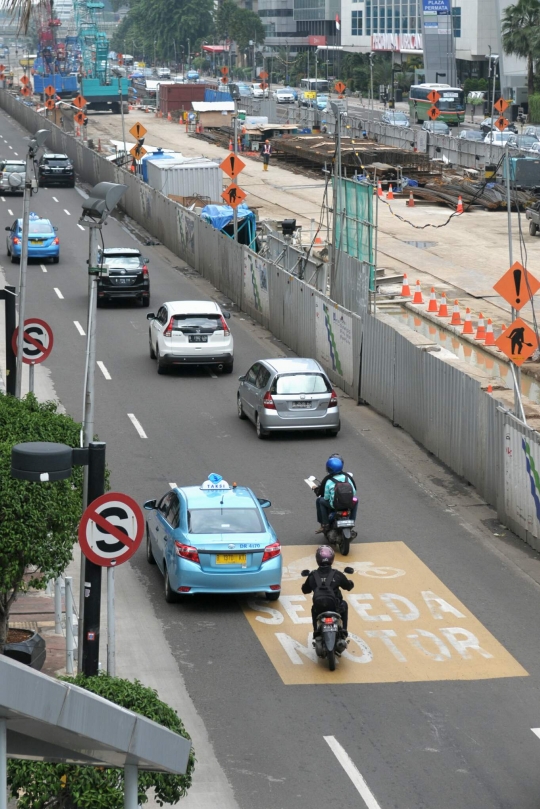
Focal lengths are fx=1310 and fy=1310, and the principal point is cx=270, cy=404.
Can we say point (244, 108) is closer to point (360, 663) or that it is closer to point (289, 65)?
point (289, 65)

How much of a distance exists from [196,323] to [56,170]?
39.0 metres

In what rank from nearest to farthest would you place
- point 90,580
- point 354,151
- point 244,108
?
point 90,580, point 354,151, point 244,108

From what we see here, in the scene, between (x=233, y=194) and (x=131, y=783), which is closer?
(x=131, y=783)

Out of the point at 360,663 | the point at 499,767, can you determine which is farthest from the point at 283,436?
the point at 499,767

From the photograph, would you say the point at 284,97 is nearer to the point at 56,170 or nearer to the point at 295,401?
the point at 56,170

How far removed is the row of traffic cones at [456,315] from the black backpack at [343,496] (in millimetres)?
14702

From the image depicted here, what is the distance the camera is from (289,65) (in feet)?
602

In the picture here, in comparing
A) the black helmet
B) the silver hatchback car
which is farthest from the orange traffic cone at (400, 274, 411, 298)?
the black helmet

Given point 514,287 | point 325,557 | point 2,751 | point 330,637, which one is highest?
point 2,751

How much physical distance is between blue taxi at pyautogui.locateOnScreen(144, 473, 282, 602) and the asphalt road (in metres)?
0.44

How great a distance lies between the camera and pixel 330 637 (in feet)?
45.0

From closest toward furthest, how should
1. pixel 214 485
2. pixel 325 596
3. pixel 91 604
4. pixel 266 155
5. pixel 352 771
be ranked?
pixel 91 604
pixel 352 771
pixel 325 596
pixel 214 485
pixel 266 155

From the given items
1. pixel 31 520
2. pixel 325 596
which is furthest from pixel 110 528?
pixel 325 596

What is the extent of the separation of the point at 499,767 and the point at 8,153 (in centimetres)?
7421
